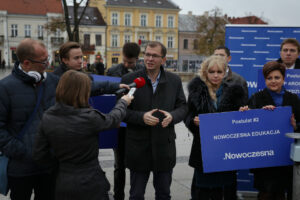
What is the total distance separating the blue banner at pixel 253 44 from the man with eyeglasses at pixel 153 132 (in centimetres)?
164

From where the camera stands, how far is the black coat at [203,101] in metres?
3.14

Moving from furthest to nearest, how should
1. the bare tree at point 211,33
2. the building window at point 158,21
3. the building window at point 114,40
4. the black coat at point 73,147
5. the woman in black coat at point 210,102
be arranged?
the building window at point 158,21, the building window at point 114,40, the bare tree at point 211,33, the woman in black coat at point 210,102, the black coat at point 73,147

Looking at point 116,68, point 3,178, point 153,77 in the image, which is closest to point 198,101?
point 153,77

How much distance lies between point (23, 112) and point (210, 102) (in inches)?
68.0

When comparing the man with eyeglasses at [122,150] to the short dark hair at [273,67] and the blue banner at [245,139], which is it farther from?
the short dark hair at [273,67]

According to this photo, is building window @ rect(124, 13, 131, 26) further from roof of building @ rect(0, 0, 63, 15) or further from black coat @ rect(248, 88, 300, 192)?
black coat @ rect(248, 88, 300, 192)

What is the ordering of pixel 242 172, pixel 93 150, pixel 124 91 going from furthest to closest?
pixel 242 172 → pixel 124 91 → pixel 93 150

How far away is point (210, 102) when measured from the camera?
3.17 metres

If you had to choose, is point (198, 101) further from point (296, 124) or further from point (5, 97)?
point (5, 97)

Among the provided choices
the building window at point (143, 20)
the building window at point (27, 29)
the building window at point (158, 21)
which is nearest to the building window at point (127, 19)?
the building window at point (143, 20)

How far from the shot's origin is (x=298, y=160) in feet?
9.01

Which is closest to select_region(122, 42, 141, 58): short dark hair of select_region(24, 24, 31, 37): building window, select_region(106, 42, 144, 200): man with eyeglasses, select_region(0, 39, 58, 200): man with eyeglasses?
select_region(106, 42, 144, 200): man with eyeglasses

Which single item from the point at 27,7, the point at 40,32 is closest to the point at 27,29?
the point at 40,32

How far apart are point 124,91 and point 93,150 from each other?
0.74m
